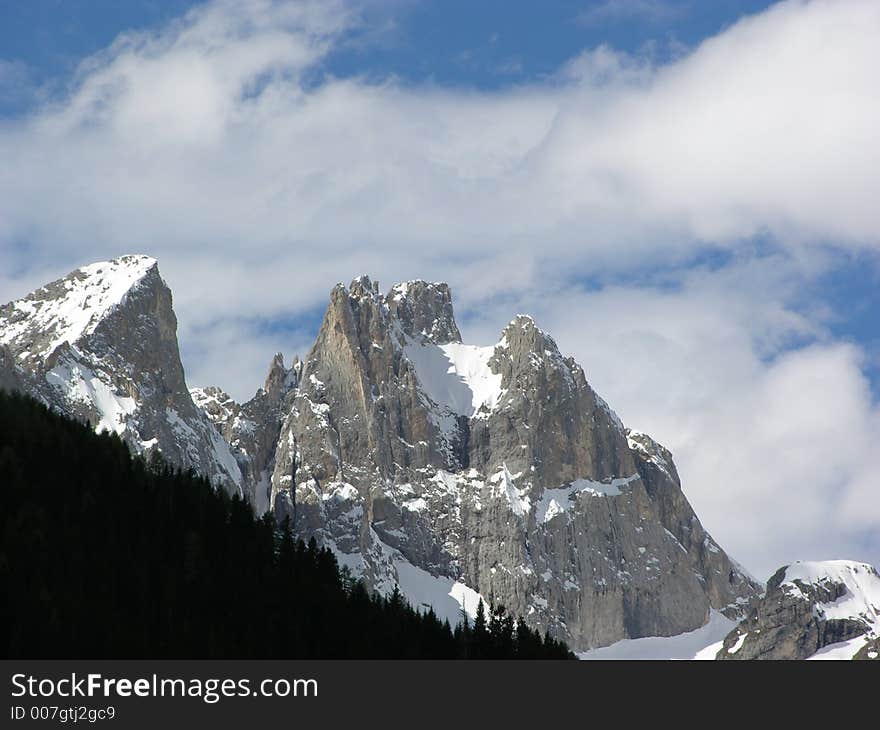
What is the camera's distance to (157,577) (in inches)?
5354

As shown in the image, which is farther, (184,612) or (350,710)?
(184,612)

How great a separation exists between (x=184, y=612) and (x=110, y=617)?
38.9ft

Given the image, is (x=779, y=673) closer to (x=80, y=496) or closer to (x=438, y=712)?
(x=438, y=712)

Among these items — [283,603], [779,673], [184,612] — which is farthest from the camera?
[283,603]

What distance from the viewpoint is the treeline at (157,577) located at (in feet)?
390

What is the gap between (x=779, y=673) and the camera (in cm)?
8431

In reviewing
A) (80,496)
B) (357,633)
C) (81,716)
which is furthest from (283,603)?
(81,716)

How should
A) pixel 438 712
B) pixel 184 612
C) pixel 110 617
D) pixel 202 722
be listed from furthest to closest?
pixel 184 612
pixel 110 617
pixel 438 712
pixel 202 722

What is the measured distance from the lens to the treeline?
118938 millimetres

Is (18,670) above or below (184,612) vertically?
below

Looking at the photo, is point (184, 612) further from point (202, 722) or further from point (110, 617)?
point (202, 722)

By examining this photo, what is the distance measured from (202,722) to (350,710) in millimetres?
7013

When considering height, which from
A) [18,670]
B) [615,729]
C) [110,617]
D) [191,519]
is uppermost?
[191,519]

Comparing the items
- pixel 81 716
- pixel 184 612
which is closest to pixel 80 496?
pixel 184 612
